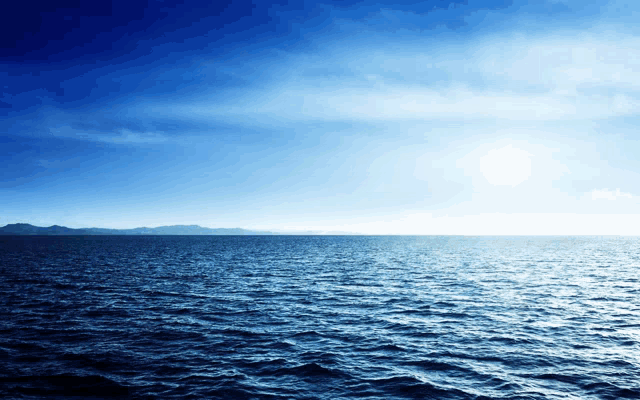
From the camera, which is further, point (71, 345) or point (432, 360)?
point (71, 345)

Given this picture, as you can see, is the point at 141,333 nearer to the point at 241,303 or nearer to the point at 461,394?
the point at 241,303

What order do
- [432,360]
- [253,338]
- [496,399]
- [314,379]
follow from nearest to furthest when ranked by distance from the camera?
[496,399], [314,379], [432,360], [253,338]

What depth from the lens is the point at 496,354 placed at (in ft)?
77.0

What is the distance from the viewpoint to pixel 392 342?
25969 mm

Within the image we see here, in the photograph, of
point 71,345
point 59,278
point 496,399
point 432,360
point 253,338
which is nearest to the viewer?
point 496,399

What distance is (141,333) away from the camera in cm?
2783

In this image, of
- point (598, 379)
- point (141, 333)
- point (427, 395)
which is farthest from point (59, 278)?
point (598, 379)

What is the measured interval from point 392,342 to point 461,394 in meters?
8.18

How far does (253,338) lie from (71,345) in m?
11.3

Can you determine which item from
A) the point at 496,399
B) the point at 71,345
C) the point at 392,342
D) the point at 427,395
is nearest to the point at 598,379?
the point at 496,399

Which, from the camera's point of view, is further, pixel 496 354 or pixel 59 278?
pixel 59 278

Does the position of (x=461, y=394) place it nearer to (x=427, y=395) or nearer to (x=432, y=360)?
(x=427, y=395)

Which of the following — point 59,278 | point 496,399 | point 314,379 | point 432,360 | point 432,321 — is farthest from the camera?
point 59,278

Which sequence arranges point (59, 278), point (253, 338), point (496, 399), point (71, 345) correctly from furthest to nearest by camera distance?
point (59, 278) < point (253, 338) < point (71, 345) < point (496, 399)
